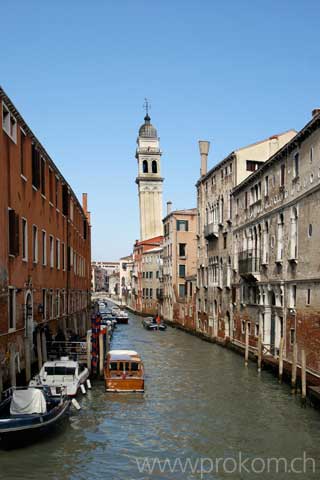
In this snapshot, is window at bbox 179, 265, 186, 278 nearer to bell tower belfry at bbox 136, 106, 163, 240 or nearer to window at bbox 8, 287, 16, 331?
bell tower belfry at bbox 136, 106, 163, 240

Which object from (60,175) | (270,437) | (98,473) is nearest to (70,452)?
(98,473)

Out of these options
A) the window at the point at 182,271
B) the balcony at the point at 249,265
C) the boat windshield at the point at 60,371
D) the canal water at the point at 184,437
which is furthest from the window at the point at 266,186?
the window at the point at 182,271

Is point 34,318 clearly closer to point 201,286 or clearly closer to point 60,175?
point 60,175

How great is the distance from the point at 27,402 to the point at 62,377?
4.74 meters

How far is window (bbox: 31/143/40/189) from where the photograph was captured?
19734 mm

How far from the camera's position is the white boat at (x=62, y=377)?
56.0 feet

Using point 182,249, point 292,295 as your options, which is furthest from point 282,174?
point 182,249

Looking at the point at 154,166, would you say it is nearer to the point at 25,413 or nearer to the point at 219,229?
the point at 219,229

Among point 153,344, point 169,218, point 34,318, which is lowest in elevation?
point 153,344

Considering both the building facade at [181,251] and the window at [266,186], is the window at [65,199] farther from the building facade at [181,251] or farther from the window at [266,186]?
the building facade at [181,251]

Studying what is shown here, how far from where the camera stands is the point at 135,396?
1856 centimetres

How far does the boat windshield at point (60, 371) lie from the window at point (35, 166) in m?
6.69

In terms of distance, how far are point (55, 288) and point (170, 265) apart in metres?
30.9

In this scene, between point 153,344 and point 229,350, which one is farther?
point 153,344
